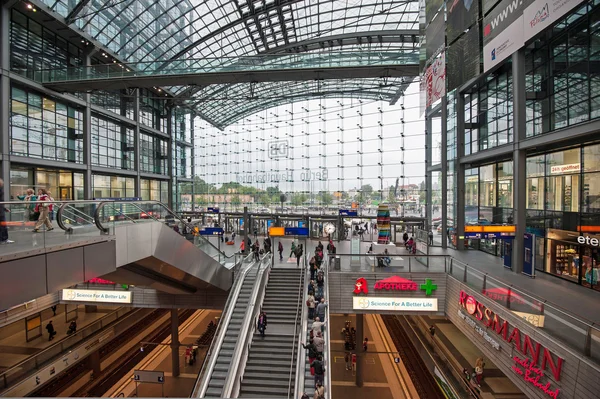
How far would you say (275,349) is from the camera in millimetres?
10227

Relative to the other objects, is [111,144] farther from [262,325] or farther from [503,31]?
[503,31]

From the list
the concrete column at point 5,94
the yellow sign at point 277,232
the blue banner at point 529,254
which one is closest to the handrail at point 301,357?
the yellow sign at point 277,232

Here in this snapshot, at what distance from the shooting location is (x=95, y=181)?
24.8 m

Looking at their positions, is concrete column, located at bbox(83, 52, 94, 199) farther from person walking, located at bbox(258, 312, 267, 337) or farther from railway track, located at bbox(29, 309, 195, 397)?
person walking, located at bbox(258, 312, 267, 337)

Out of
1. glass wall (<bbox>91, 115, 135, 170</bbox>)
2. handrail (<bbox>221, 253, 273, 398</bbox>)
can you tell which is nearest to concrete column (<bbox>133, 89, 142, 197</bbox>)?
glass wall (<bbox>91, 115, 135, 170</bbox>)

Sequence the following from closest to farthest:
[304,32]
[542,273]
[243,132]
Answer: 1. [542,273]
2. [304,32]
3. [243,132]

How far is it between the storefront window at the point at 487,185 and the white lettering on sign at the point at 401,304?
9071mm

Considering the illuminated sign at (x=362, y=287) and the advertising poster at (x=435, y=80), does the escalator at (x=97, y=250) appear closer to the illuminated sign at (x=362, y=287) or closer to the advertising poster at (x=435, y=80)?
the illuminated sign at (x=362, y=287)

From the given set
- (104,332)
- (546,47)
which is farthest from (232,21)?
(104,332)

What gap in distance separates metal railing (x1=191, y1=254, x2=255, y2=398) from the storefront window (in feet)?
47.4

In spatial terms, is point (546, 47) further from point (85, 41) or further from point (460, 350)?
point (85, 41)

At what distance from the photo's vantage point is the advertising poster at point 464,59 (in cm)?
929

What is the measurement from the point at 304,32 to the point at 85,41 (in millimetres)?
17591

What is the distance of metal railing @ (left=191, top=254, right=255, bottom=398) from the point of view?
8531 mm
